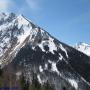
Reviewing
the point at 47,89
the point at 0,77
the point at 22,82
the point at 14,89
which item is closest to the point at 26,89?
the point at 22,82

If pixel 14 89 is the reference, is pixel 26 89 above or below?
above

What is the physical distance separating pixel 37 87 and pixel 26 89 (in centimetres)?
1786

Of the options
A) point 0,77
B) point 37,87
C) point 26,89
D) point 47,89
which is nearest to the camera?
point 0,77

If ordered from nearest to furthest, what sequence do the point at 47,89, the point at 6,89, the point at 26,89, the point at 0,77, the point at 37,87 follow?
the point at 6,89 < the point at 0,77 < the point at 26,89 < the point at 37,87 < the point at 47,89

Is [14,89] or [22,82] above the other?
[22,82]

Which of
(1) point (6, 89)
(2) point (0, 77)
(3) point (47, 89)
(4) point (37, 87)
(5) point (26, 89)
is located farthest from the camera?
(3) point (47, 89)

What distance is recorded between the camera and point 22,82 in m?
82.4

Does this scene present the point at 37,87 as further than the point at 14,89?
Yes

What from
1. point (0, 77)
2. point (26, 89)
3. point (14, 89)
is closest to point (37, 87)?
point (26, 89)

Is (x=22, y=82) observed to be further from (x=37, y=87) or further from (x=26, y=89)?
(x=37, y=87)

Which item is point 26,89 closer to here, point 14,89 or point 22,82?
point 22,82

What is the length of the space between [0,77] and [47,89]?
37096mm

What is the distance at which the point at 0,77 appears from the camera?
71625 millimetres

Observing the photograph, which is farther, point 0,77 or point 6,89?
point 0,77
